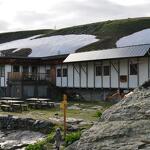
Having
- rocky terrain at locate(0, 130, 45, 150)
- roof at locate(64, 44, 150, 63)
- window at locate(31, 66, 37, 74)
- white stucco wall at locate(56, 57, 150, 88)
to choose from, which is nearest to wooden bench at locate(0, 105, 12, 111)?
rocky terrain at locate(0, 130, 45, 150)

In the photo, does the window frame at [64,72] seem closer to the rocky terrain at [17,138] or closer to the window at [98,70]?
the window at [98,70]

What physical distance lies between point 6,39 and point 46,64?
203 ft

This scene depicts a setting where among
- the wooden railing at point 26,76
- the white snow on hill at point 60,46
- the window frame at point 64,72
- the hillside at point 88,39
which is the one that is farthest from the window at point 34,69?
the hillside at point 88,39

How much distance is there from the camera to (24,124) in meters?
28.1

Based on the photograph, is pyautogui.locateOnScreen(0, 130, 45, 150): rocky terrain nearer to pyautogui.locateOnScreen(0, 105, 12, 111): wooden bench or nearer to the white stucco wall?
pyautogui.locateOnScreen(0, 105, 12, 111): wooden bench

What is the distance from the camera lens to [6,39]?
11306cm

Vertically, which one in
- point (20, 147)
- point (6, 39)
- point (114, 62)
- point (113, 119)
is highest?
point (6, 39)

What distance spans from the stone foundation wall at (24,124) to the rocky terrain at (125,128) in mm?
9966

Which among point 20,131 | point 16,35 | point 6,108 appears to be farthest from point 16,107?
point 16,35

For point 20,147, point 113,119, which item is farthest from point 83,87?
point 113,119

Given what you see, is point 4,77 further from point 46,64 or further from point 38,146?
point 38,146

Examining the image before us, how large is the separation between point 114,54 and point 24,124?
1574 cm

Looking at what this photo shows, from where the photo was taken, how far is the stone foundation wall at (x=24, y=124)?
26062 millimetres

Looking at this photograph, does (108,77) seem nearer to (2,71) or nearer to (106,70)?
(106,70)
